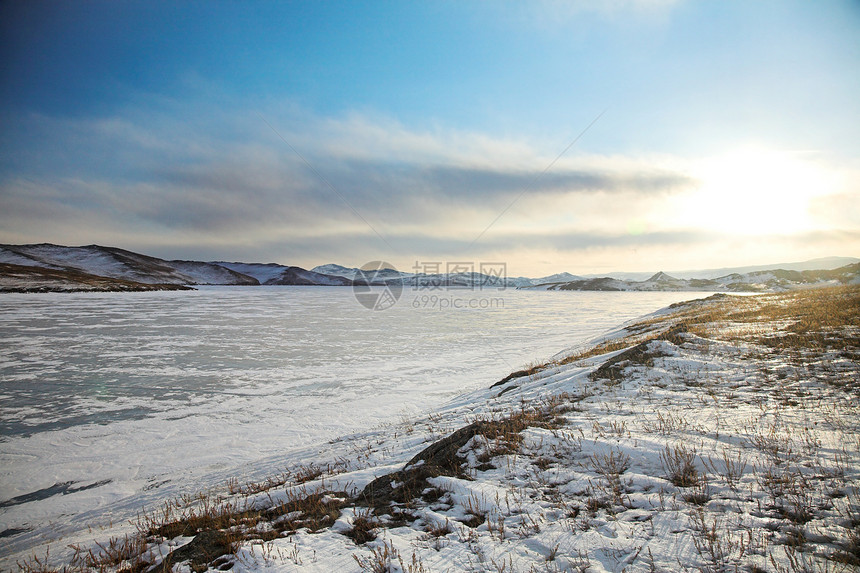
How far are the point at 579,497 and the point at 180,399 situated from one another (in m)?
13.2

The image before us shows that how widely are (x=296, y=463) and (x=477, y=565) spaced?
579cm

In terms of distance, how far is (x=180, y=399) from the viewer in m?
12.3

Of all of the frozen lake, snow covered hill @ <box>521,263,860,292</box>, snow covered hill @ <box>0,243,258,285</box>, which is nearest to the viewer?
the frozen lake

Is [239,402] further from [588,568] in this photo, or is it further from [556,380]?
[588,568]

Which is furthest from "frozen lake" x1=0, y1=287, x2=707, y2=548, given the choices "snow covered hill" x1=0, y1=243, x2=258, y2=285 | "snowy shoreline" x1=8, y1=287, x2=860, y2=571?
"snow covered hill" x1=0, y1=243, x2=258, y2=285

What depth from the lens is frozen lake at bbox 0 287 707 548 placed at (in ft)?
25.0

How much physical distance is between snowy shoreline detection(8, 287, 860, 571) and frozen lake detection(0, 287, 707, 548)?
1.91m

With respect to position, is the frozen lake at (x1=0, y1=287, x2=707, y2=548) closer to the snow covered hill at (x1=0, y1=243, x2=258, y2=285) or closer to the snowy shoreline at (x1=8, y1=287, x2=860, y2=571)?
the snowy shoreline at (x1=8, y1=287, x2=860, y2=571)

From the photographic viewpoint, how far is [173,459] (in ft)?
28.1

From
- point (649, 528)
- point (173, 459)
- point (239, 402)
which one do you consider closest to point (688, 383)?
point (649, 528)

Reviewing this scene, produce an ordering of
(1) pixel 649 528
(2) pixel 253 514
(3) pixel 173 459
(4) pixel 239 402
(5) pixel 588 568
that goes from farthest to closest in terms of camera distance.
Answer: (4) pixel 239 402 < (3) pixel 173 459 < (2) pixel 253 514 < (1) pixel 649 528 < (5) pixel 588 568

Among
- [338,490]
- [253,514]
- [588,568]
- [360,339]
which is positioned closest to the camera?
[588,568]

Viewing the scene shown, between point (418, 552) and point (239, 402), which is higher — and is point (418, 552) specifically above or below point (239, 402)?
above

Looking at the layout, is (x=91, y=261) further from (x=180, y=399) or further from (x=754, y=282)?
(x=754, y=282)
